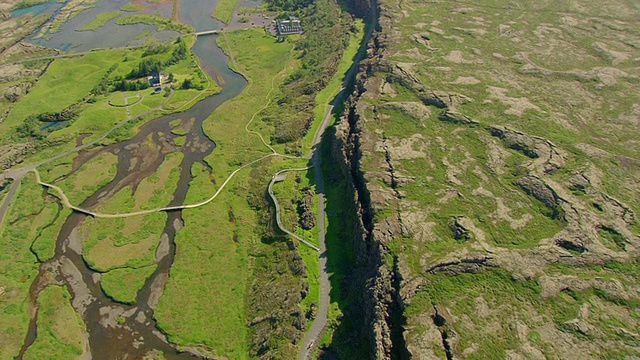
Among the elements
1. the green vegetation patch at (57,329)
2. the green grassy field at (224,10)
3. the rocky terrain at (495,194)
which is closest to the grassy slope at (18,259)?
the green vegetation patch at (57,329)

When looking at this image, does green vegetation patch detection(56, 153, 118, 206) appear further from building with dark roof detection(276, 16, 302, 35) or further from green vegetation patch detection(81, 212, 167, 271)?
building with dark roof detection(276, 16, 302, 35)

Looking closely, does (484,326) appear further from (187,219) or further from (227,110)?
(227,110)

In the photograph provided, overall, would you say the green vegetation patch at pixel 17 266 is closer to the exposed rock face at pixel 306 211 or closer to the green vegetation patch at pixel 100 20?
the exposed rock face at pixel 306 211

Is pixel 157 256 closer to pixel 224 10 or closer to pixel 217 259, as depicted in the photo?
pixel 217 259

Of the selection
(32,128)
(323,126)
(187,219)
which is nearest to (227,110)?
(323,126)

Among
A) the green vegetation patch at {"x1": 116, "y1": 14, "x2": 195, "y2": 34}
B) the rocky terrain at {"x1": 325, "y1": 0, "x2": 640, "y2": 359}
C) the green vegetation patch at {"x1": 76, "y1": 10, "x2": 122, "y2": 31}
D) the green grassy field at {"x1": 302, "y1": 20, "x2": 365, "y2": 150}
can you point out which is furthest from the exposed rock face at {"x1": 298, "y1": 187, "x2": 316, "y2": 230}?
the green vegetation patch at {"x1": 76, "y1": 10, "x2": 122, "y2": 31}

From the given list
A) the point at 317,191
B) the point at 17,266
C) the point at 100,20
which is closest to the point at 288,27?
the point at 100,20
